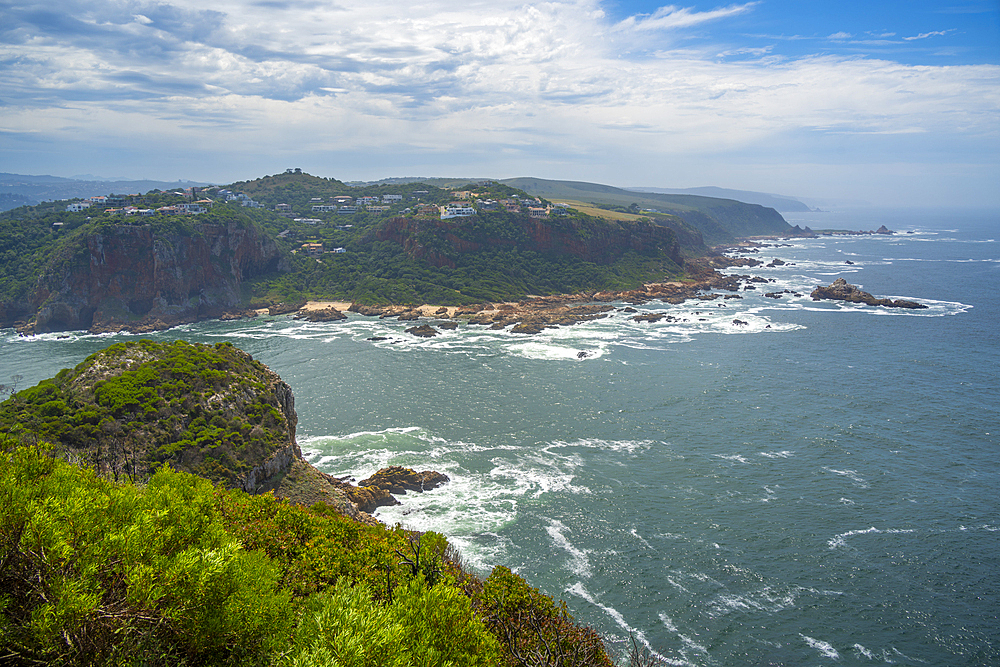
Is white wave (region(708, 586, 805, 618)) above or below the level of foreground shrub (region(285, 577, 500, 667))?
below

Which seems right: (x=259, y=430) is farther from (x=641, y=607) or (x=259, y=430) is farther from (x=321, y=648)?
(x=321, y=648)

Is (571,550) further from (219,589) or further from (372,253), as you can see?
(372,253)

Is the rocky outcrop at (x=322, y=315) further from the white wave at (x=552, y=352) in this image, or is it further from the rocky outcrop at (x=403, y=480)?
the rocky outcrop at (x=403, y=480)

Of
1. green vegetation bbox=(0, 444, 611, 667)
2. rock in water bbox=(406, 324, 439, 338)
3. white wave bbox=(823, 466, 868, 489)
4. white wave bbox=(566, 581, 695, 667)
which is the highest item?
green vegetation bbox=(0, 444, 611, 667)

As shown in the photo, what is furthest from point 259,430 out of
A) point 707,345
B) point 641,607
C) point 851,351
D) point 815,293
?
point 815,293

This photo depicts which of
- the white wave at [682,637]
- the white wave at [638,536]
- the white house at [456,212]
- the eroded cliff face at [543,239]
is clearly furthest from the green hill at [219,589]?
the white house at [456,212]

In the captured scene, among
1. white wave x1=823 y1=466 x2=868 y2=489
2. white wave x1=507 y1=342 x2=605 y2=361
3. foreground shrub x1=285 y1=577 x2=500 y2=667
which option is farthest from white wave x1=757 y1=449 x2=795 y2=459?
foreground shrub x1=285 y1=577 x2=500 y2=667

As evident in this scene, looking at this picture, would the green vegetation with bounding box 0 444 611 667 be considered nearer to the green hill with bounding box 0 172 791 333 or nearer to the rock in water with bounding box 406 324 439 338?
the rock in water with bounding box 406 324 439 338
